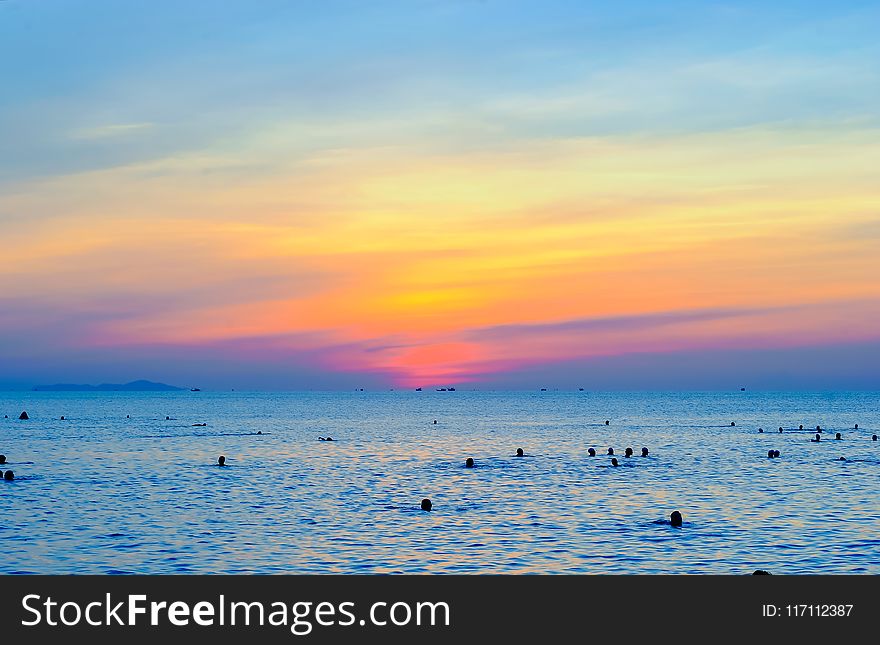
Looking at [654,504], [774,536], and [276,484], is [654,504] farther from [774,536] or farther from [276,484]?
[276,484]

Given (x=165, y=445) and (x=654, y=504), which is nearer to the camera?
(x=654, y=504)

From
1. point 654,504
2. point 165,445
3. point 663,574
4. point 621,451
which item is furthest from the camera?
point 165,445

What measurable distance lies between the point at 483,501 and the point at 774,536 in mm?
16824

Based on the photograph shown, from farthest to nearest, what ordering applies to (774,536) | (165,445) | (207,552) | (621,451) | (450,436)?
(450,436), (165,445), (621,451), (774,536), (207,552)
